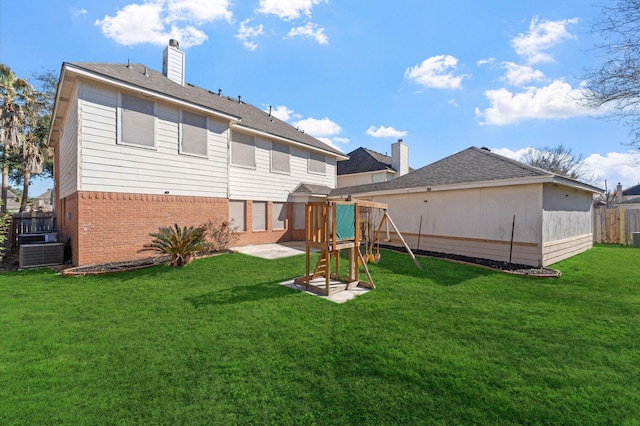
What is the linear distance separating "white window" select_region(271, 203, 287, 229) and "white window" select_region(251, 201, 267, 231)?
490 millimetres

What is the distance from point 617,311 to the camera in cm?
495

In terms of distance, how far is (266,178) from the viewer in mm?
13805

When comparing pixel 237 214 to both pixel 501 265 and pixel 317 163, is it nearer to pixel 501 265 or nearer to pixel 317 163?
pixel 317 163

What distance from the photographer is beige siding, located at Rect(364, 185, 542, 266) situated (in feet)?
28.2

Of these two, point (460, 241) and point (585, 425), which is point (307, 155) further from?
point (585, 425)

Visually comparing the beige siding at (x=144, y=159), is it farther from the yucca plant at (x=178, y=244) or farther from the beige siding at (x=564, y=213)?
the beige siding at (x=564, y=213)

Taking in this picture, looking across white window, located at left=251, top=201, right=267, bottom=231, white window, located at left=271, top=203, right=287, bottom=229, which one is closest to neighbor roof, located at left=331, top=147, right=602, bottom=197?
white window, located at left=271, top=203, right=287, bottom=229

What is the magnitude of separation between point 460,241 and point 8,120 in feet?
79.2

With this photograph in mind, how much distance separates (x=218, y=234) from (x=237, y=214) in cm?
174

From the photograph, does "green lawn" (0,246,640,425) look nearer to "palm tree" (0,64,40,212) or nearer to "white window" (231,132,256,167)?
"white window" (231,132,256,167)

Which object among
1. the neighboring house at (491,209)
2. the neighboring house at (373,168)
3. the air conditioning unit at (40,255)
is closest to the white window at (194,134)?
the air conditioning unit at (40,255)

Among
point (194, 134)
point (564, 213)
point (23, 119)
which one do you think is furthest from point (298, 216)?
point (23, 119)

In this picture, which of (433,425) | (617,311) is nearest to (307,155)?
(617,311)

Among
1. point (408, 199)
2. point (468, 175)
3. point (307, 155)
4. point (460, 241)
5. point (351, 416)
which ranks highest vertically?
point (307, 155)
